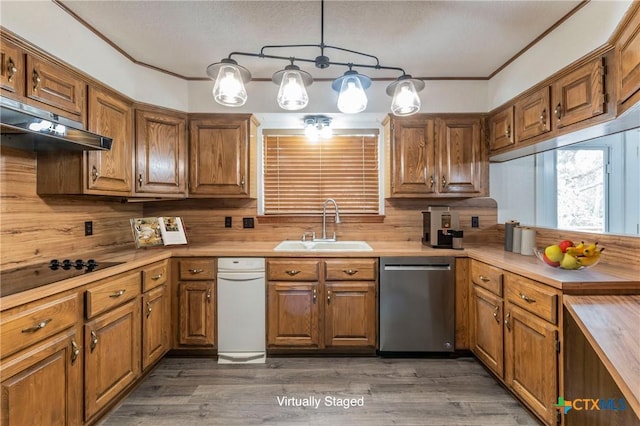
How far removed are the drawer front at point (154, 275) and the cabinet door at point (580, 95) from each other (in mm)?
2951

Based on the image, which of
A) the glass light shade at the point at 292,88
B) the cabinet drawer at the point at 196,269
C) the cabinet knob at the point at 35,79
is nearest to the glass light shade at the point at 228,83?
the glass light shade at the point at 292,88

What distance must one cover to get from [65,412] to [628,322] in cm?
251

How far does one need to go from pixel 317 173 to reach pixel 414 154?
96 cm

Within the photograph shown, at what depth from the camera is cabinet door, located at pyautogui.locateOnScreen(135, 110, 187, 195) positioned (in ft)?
7.83

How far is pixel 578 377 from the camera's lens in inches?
58.6

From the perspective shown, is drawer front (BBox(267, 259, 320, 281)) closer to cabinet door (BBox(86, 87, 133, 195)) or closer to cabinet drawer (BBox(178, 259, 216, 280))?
cabinet drawer (BBox(178, 259, 216, 280))

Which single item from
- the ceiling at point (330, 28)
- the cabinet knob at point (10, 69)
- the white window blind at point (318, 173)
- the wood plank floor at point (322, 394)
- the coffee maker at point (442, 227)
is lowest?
the wood plank floor at point (322, 394)

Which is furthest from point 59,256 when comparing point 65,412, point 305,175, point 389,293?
point 389,293

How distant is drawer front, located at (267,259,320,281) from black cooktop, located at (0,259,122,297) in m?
1.07

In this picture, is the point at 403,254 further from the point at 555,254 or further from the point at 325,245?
the point at 555,254

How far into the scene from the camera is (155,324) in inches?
86.6

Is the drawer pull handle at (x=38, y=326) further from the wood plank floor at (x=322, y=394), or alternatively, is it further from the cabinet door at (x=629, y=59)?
the cabinet door at (x=629, y=59)

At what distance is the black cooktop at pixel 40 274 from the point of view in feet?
4.48

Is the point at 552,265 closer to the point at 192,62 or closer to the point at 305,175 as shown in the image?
the point at 305,175
